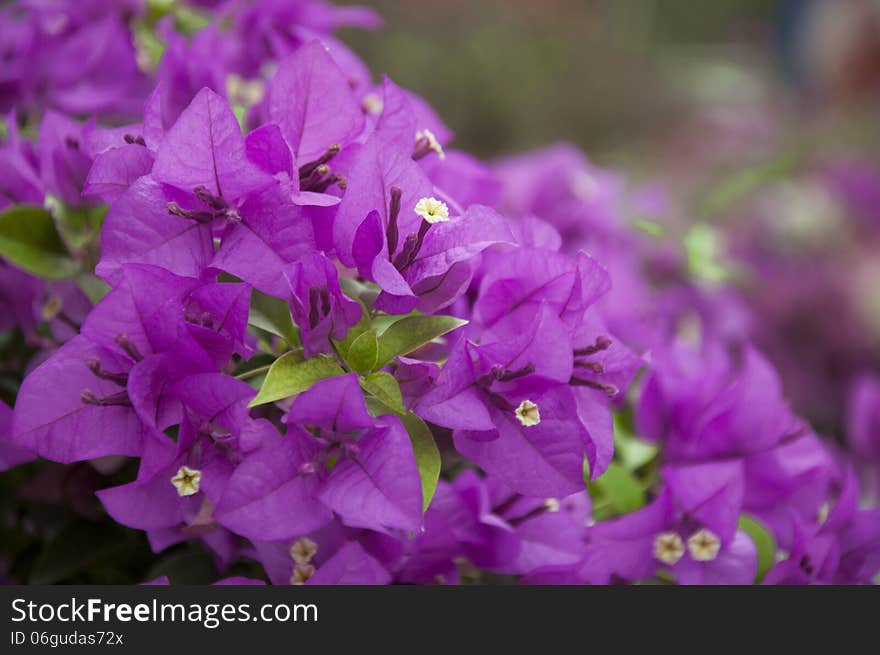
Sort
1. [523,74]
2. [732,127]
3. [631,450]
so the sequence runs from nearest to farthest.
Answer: [631,450], [732,127], [523,74]

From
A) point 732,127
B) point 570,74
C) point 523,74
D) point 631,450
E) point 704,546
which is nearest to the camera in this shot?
point 704,546

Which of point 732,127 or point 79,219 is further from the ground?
point 79,219

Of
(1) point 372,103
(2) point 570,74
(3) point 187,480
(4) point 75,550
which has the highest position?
(1) point 372,103

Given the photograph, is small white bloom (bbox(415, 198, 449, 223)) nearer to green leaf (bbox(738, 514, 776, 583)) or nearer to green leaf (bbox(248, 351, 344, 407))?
green leaf (bbox(248, 351, 344, 407))

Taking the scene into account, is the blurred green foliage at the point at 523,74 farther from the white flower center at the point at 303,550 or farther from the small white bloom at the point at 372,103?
the white flower center at the point at 303,550

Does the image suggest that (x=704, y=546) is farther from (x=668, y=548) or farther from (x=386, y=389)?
(x=386, y=389)

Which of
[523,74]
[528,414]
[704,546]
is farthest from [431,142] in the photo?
[523,74]

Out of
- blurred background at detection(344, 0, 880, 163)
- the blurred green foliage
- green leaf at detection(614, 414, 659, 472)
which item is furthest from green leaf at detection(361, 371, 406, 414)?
the blurred green foliage
